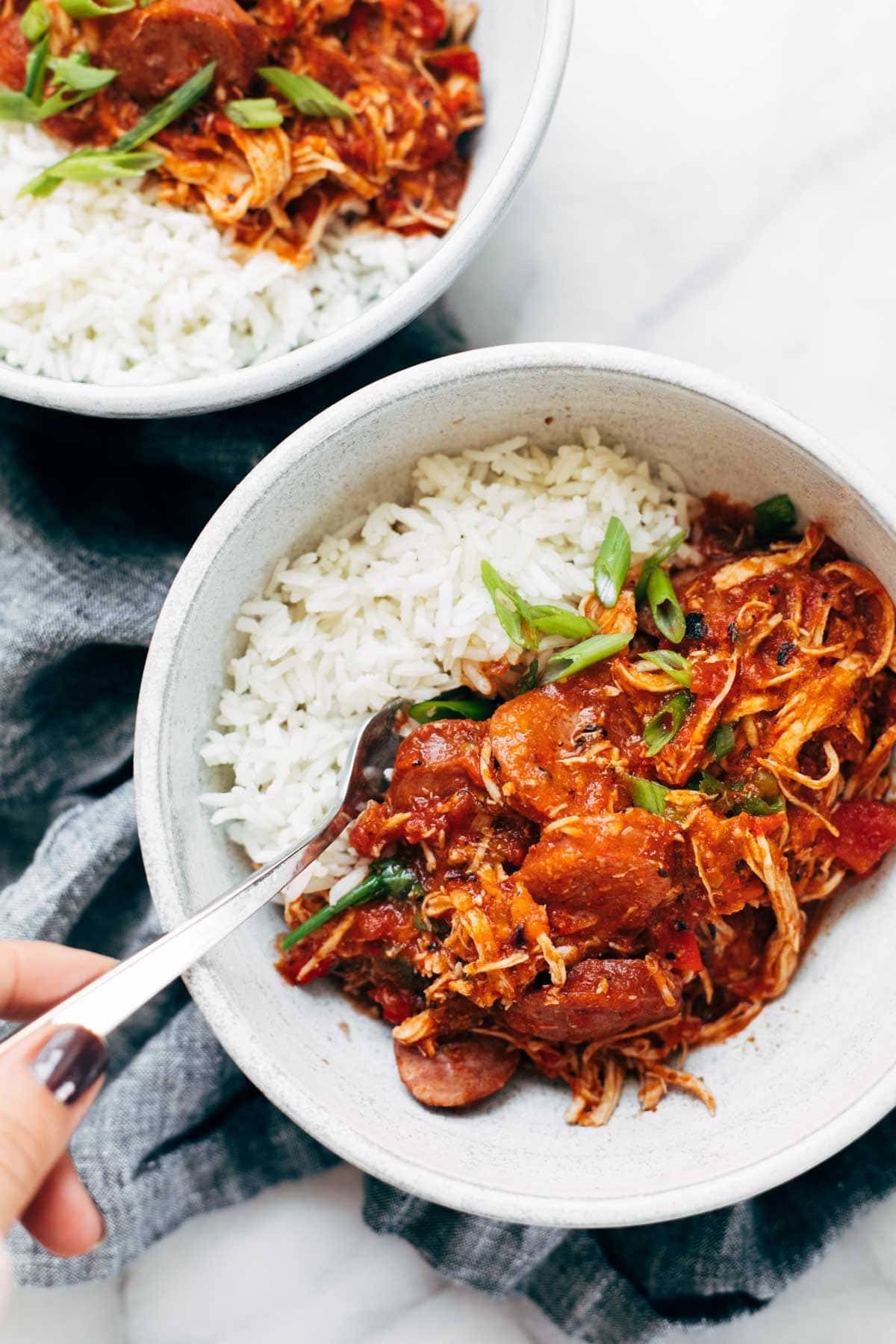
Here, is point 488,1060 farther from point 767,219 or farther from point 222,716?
point 767,219

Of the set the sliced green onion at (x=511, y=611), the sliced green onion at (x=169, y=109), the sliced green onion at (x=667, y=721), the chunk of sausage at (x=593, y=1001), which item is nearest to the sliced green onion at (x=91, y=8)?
the sliced green onion at (x=169, y=109)

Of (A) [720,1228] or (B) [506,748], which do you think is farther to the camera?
(A) [720,1228]

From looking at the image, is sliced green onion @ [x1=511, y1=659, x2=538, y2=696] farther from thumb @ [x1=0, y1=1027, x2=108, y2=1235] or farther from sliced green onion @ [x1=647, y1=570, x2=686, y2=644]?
thumb @ [x1=0, y1=1027, x2=108, y2=1235]

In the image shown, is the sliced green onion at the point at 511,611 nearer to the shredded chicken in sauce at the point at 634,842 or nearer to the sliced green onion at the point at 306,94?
the shredded chicken in sauce at the point at 634,842

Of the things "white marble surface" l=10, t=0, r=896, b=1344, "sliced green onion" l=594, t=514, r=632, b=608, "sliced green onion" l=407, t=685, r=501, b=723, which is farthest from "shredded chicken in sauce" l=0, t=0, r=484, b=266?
"sliced green onion" l=407, t=685, r=501, b=723

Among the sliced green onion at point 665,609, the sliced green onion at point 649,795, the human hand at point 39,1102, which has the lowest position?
the human hand at point 39,1102

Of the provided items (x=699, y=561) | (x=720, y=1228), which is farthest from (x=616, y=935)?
(x=720, y=1228)
